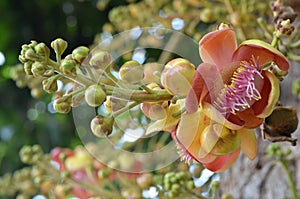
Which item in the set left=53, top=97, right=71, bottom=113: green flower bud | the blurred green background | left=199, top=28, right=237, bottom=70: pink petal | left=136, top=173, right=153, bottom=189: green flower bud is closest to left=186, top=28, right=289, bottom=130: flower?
left=199, top=28, right=237, bottom=70: pink petal

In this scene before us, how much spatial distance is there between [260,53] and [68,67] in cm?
17

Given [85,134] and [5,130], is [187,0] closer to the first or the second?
[85,134]

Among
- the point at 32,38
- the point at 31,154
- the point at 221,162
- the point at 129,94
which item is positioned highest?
the point at 129,94

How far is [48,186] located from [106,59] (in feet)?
1.72

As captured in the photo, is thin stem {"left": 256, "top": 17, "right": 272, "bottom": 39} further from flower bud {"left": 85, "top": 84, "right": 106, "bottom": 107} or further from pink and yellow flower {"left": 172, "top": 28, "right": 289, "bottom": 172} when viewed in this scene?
flower bud {"left": 85, "top": 84, "right": 106, "bottom": 107}

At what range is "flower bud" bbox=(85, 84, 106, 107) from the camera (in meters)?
0.44

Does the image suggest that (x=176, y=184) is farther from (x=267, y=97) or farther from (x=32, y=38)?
(x=32, y=38)

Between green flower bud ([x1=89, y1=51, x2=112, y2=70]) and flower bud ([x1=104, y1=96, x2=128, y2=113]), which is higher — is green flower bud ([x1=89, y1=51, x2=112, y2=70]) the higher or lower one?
the higher one

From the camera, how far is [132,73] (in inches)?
18.8

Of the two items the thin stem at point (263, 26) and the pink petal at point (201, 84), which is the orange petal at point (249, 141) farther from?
the thin stem at point (263, 26)

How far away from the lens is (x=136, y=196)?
0.75m

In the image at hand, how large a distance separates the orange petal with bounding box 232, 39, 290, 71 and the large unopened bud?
0.07 m

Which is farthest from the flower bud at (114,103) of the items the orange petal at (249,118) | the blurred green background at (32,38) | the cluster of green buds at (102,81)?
the blurred green background at (32,38)

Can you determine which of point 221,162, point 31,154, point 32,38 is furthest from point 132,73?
point 32,38
